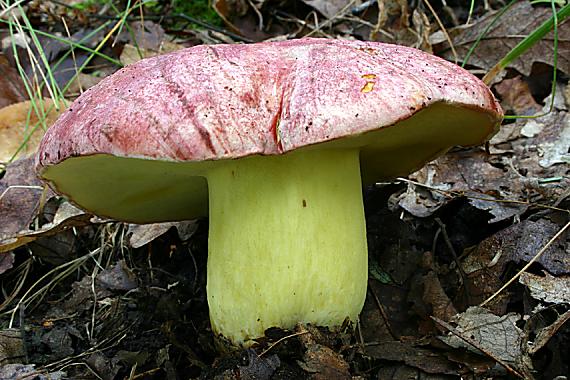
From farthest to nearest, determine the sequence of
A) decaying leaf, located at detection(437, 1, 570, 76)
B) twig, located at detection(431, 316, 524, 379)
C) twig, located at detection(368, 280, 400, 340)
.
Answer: decaying leaf, located at detection(437, 1, 570, 76)
twig, located at detection(368, 280, 400, 340)
twig, located at detection(431, 316, 524, 379)

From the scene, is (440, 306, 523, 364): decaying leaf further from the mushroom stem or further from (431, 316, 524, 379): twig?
the mushroom stem

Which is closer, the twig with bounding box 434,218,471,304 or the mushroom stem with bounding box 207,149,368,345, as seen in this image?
the mushroom stem with bounding box 207,149,368,345

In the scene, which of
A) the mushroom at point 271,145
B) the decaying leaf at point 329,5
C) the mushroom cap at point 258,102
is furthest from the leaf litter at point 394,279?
the decaying leaf at point 329,5

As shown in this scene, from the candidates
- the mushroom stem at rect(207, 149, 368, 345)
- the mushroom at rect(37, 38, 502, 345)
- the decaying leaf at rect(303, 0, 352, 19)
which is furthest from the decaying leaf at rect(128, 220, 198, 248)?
the decaying leaf at rect(303, 0, 352, 19)

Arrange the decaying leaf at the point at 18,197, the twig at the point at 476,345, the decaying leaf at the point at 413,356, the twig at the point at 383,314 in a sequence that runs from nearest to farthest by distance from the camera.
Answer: the twig at the point at 476,345
the decaying leaf at the point at 413,356
the twig at the point at 383,314
the decaying leaf at the point at 18,197

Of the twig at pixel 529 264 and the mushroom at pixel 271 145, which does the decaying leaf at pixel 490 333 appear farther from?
the mushroom at pixel 271 145

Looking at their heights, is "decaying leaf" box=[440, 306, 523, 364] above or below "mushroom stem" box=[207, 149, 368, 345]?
below

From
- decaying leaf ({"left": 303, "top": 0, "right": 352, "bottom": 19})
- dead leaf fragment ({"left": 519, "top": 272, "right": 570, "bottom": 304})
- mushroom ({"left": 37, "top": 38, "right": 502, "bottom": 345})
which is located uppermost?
mushroom ({"left": 37, "top": 38, "right": 502, "bottom": 345})

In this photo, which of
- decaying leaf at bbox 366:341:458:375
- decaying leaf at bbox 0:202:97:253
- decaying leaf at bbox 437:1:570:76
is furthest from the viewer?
decaying leaf at bbox 437:1:570:76

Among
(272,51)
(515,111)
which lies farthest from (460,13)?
(272,51)
